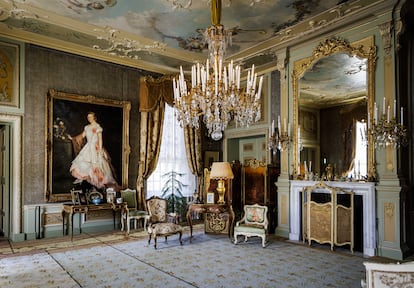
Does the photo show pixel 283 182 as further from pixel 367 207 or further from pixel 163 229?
pixel 163 229

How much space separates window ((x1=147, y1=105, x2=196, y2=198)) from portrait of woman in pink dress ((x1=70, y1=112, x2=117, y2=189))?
3.93ft

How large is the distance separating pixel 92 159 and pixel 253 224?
3.71 metres

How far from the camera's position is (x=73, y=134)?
6605 millimetres

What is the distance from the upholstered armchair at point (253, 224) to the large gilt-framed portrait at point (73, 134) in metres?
3.02

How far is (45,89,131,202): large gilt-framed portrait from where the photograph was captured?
6320mm

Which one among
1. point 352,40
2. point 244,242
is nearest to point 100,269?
point 244,242

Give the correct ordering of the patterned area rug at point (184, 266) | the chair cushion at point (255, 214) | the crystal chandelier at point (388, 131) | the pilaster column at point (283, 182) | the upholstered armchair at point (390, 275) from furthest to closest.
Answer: the pilaster column at point (283, 182)
the chair cushion at point (255, 214)
the crystal chandelier at point (388, 131)
the patterned area rug at point (184, 266)
the upholstered armchair at point (390, 275)

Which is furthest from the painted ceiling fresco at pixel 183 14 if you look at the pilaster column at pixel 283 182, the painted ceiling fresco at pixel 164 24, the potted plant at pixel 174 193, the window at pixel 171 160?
the potted plant at pixel 174 193

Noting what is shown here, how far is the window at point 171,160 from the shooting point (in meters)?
7.98

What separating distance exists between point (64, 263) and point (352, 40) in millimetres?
5894

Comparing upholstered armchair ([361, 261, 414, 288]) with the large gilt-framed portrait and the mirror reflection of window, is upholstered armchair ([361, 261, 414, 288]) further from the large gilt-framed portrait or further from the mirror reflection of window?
the large gilt-framed portrait

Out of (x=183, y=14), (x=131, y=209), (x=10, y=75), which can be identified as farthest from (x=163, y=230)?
(x=10, y=75)

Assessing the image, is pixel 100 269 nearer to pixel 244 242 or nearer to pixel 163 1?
pixel 244 242

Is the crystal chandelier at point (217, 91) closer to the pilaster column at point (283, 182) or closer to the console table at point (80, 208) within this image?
the pilaster column at point (283, 182)
